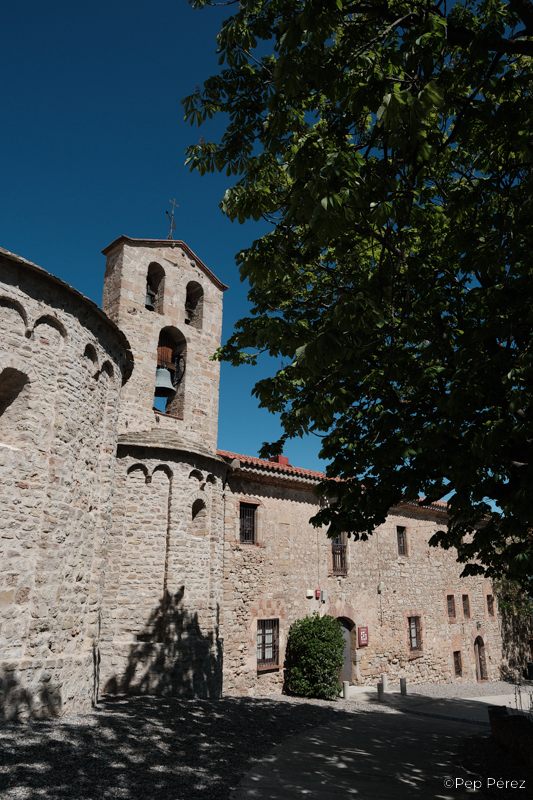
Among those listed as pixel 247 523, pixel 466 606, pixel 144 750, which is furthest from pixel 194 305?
pixel 466 606

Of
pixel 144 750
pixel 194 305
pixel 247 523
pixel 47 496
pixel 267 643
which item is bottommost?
pixel 144 750

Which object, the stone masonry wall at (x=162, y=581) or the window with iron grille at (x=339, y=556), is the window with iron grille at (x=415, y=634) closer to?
the window with iron grille at (x=339, y=556)

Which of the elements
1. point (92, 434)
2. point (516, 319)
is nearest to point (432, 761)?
point (516, 319)

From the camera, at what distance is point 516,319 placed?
17.4 ft

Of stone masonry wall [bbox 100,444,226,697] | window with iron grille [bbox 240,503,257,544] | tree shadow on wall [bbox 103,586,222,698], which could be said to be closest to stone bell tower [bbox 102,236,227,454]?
stone masonry wall [bbox 100,444,226,697]

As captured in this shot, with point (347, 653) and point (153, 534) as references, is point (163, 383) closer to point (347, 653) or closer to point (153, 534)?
point (153, 534)

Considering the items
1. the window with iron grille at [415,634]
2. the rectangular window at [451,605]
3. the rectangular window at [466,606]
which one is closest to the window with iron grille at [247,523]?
the window with iron grille at [415,634]

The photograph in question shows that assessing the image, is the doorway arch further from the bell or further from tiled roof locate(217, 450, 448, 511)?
the bell

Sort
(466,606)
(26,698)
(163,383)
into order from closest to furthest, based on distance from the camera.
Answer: (26,698)
(163,383)
(466,606)

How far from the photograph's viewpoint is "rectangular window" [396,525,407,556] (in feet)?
66.5

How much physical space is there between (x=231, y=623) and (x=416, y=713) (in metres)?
5.23

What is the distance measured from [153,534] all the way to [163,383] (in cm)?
384

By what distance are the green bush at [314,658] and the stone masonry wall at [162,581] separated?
3.03 metres

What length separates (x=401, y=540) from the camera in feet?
67.1
